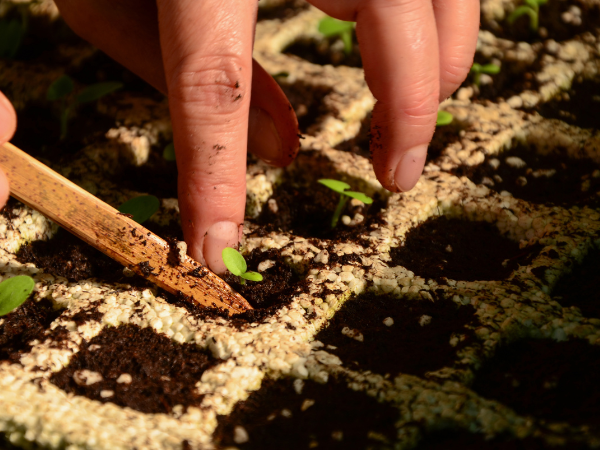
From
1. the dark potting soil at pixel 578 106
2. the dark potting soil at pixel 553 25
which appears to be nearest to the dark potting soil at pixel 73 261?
the dark potting soil at pixel 578 106

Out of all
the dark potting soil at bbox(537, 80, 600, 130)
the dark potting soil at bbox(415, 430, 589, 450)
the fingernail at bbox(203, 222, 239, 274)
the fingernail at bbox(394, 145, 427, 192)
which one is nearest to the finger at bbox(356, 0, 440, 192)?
the fingernail at bbox(394, 145, 427, 192)

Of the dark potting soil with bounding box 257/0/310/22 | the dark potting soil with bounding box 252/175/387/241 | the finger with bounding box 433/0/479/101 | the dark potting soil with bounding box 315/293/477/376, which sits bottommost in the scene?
the dark potting soil with bounding box 252/175/387/241

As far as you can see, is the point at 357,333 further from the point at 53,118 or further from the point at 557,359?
the point at 53,118

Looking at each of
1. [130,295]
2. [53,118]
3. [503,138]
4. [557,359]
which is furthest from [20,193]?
[503,138]

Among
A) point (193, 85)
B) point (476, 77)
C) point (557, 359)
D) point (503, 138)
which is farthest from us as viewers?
point (476, 77)

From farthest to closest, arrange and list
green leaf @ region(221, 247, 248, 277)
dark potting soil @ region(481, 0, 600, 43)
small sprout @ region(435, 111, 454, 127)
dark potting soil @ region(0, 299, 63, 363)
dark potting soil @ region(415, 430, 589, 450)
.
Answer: dark potting soil @ region(481, 0, 600, 43), small sprout @ region(435, 111, 454, 127), green leaf @ region(221, 247, 248, 277), dark potting soil @ region(0, 299, 63, 363), dark potting soil @ region(415, 430, 589, 450)

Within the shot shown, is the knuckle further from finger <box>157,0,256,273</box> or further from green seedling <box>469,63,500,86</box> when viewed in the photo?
green seedling <box>469,63,500,86</box>

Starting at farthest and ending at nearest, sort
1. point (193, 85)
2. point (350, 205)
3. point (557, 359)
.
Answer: point (350, 205) → point (193, 85) → point (557, 359)
